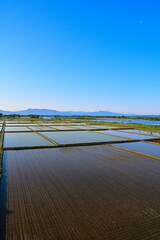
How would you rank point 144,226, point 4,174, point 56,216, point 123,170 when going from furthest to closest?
1. point 123,170
2. point 4,174
3. point 56,216
4. point 144,226

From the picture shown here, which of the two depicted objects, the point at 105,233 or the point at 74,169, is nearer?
the point at 105,233

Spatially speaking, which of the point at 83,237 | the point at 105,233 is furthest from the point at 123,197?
the point at 83,237

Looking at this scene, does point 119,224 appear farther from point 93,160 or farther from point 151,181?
point 93,160

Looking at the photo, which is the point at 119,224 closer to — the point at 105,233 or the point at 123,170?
the point at 105,233

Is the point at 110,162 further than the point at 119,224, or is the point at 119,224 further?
the point at 110,162

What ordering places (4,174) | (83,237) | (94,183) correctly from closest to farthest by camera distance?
1. (83,237)
2. (94,183)
3. (4,174)

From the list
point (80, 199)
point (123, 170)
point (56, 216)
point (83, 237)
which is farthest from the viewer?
point (123, 170)

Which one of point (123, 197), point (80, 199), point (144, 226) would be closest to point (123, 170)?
point (123, 197)

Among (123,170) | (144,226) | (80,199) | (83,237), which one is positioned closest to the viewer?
(83,237)

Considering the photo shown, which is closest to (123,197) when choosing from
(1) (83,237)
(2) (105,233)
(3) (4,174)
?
(2) (105,233)
